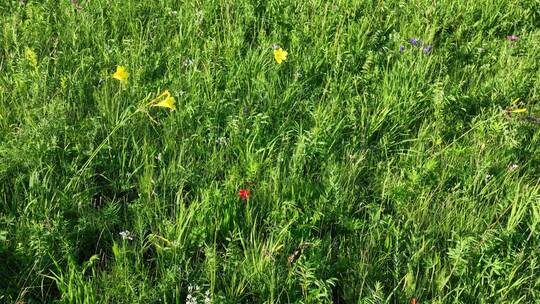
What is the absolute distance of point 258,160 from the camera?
2551mm

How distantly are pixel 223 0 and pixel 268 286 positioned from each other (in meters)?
2.36

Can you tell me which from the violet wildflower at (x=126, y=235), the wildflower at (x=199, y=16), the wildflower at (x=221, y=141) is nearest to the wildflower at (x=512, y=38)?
the wildflower at (x=199, y=16)

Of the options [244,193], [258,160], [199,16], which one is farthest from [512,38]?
[244,193]

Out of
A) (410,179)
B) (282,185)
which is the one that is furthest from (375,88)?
(282,185)

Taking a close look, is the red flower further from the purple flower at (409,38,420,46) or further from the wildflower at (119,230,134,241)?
the purple flower at (409,38,420,46)

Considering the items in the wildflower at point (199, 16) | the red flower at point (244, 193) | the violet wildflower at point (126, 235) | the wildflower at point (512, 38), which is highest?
the wildflower at point (199, 16)

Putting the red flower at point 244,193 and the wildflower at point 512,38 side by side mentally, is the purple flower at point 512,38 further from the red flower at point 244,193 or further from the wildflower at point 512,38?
the red flower at point 244,193

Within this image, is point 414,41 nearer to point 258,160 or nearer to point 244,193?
point 258,160

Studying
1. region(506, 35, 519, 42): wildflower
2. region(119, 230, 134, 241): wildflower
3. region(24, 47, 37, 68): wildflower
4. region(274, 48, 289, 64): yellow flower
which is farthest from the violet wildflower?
region(506, 35, 519, 42): wildflower

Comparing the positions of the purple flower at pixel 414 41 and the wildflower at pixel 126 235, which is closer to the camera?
the wildflower at pixel 126 235

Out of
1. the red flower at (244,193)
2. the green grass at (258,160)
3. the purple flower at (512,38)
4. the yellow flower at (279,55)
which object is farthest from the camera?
the purple flower at (512,38)

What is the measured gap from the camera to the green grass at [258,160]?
207 centimetres

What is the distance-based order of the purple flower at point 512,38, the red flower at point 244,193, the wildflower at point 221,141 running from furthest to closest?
the purple flower at point 512,38 < the wildflower at point 221,141 < the red flower at point 244,193

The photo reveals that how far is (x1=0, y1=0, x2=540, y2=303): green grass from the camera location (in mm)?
2066
